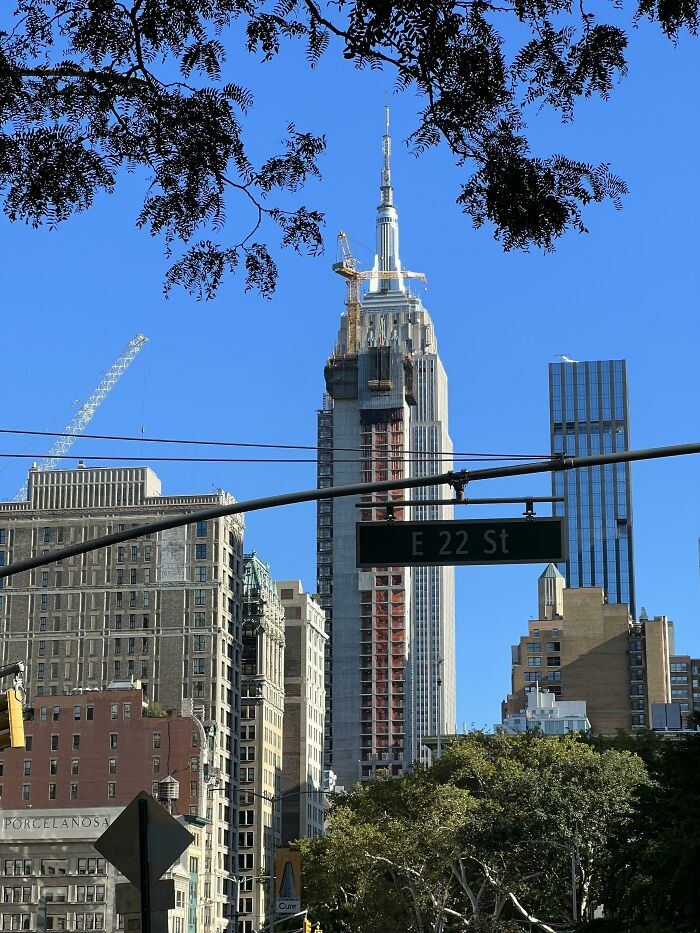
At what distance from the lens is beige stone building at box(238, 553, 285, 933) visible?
17212cm

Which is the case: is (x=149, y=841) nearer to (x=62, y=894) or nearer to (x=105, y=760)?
(x=62, y=894)

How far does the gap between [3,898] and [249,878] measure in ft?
161

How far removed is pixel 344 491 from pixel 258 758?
17098 cm

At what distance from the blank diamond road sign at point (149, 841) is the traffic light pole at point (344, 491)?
2.71 metres

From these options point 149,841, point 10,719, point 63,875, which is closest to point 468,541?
point 149,841

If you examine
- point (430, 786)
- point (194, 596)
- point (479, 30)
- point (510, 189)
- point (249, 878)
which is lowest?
point (249, 878)

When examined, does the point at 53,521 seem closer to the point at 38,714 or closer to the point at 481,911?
the point at 38,714

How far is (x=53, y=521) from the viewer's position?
18862 centimetres

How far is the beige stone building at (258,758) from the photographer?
172 m

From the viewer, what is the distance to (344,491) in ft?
54.9

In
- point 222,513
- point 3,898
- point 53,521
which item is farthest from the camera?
point 53,521

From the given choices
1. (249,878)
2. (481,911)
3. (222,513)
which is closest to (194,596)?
(249,878)

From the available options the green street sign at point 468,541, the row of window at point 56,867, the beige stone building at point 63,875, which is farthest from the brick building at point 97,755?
the green street sign at point 468,541

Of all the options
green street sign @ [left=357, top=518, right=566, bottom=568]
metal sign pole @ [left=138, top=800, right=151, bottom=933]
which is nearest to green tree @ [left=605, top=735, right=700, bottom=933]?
green street sign @ [left=357, top=518, right=566, bottom=568]
